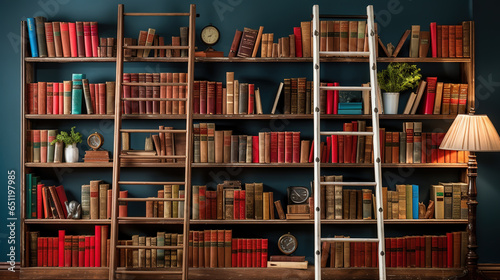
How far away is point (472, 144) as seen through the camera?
13.5 feet

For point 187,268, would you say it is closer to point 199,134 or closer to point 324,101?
point 199,134

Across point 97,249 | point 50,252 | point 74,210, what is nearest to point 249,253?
point 97,249

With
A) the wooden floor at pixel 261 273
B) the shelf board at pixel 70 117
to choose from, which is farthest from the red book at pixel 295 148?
the shelf board at pixel 70 117

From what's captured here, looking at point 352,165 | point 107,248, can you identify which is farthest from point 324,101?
point 107,248

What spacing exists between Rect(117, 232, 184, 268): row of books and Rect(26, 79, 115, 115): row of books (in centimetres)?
116

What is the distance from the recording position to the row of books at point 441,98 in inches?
176

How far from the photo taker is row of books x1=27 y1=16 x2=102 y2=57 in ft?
14.6

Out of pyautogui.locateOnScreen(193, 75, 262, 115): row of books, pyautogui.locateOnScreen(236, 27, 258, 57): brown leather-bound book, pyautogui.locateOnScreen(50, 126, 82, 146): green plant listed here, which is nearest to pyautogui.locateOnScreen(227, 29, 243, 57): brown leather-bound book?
pyautogui.locateOnScreen(236, 27, 258, 57): brown leather-bound book

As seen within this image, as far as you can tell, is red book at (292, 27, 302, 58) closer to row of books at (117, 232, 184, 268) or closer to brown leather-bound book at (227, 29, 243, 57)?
brown leather-bound book at (227, 29, 243, 57)

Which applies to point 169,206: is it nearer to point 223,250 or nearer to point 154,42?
point 223,250

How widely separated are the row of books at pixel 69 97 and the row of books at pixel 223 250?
4.46 feet

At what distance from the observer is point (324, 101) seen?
446 cm

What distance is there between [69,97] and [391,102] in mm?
2797

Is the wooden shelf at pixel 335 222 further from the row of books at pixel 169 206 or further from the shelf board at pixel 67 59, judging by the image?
the shelf board at pixel 67 59
